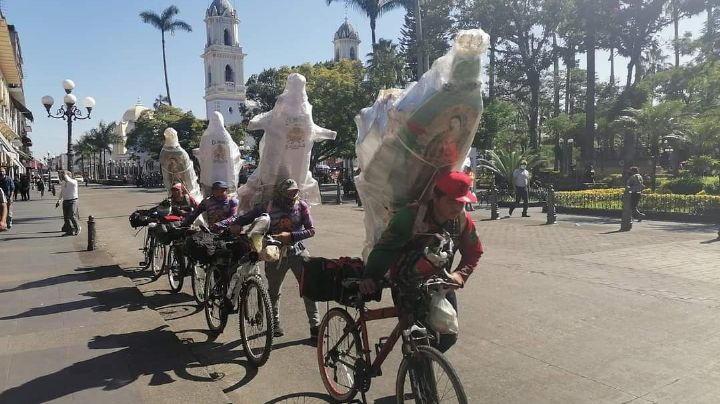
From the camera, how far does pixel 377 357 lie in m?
3.50

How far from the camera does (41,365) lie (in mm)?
4406

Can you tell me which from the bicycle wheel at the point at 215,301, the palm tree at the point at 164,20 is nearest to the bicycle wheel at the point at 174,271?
the bicycle wheel at the point at 215,301

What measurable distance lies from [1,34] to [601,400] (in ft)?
94.7

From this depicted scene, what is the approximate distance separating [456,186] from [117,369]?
3176 mm

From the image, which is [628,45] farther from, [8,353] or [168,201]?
[8,353]

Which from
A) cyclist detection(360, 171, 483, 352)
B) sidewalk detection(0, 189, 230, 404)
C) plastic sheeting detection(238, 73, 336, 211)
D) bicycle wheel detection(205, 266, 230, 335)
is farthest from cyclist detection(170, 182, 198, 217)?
cyclist detection(360, 171, 483, 352)

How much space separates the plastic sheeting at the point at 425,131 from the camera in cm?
314

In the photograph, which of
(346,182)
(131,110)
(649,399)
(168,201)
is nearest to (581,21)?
(346,182)

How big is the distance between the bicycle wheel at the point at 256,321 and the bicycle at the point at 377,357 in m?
0.59

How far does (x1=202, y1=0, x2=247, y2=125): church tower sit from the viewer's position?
7781cm

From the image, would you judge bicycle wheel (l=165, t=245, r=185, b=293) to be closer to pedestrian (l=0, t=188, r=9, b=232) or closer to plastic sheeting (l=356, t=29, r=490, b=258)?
pedestrian (l=0, t=188, r=9, b=232)

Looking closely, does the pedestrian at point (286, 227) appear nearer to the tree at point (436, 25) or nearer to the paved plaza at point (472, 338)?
the paved plaza at point (472, 338)

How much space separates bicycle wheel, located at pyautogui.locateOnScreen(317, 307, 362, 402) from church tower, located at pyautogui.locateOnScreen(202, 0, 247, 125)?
77.0m

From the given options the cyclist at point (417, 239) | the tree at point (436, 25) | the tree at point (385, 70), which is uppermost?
the tree at point (436, 25)
